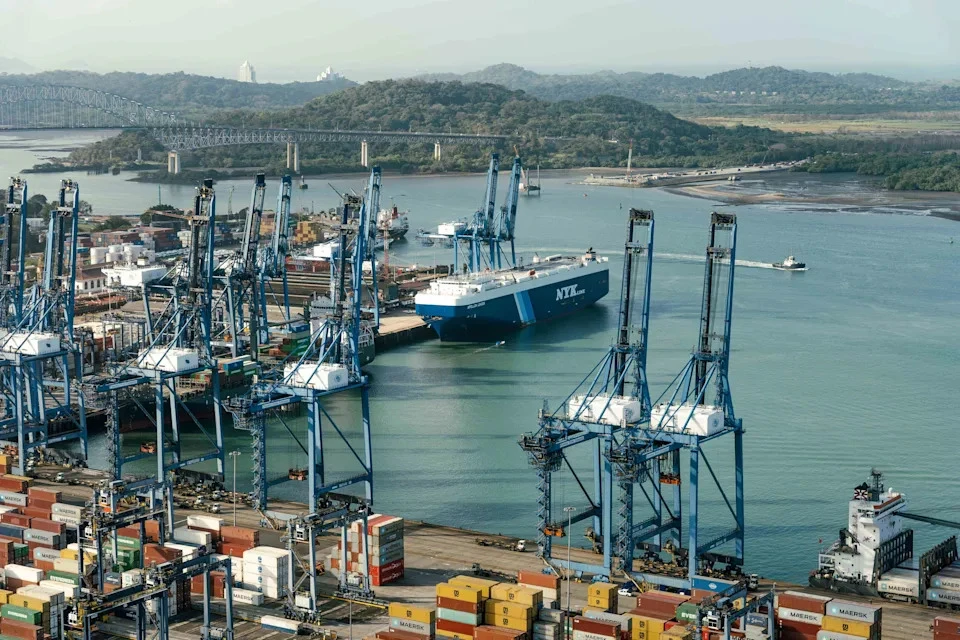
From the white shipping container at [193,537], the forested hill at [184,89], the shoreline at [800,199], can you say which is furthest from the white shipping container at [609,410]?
the forested hill at [184,89]

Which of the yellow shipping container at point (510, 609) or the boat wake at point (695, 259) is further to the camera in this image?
the boat wake at point (695, 259)

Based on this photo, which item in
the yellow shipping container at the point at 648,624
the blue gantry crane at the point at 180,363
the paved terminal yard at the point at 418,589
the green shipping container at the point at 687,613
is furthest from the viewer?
the blue gantry crane at the point at 180,363

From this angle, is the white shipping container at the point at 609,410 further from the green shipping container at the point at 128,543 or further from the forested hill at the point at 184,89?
the forested hill at the point at 184,89

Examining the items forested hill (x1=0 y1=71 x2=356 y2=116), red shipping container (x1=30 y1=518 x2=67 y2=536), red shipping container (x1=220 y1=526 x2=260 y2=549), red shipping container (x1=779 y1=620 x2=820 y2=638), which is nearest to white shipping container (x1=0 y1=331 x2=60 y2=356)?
red shipping container (x1=30 y1=518 x2=67 y2=536)

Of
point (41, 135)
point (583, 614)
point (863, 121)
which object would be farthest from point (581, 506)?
point (863, 121)

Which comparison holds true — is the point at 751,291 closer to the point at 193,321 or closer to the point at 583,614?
the point at 193,321

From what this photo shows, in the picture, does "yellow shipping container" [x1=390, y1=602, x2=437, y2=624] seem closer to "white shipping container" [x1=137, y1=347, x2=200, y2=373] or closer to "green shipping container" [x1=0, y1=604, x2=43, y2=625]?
"green shipping container" [x1=0, y1=604, x2=43, y2=625]

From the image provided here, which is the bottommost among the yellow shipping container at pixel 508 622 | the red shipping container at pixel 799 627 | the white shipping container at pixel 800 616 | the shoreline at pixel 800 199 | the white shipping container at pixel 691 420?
the yellow shipping container at pixel 508 622
